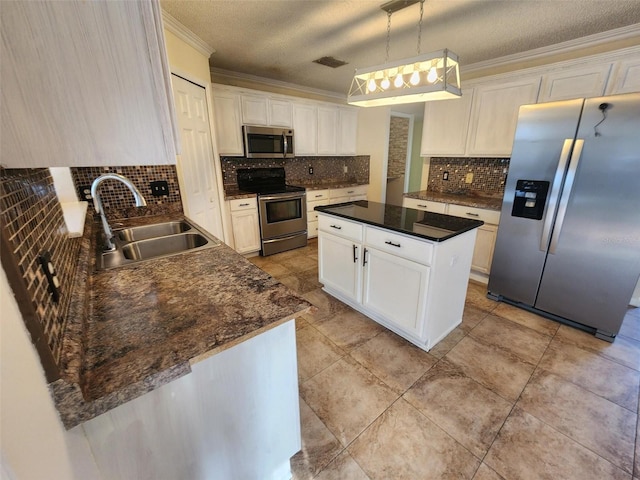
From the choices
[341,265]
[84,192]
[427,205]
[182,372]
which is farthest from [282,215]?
[182,372]

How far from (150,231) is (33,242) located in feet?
4.87

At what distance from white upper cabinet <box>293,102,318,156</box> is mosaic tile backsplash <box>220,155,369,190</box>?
0.94 feet

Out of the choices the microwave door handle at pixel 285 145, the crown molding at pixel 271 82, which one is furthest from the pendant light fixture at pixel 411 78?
the crown molding at pixel 271 82

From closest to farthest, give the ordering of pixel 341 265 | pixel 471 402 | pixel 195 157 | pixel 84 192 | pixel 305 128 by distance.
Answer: pixel 471 402
pixel 84 192
pixel 341 265
pixel 195 157
pixel 305 128

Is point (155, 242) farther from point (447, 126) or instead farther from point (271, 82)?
point (447, 126)

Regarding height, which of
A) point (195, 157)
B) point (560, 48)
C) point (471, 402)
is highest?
point (560, 48)

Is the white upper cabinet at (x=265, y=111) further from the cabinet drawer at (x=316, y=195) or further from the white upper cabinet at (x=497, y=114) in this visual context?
the white upper cabinet at (x=497, y=114)

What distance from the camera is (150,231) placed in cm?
200

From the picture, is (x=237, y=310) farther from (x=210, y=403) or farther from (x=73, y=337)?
(x=73, y=337)

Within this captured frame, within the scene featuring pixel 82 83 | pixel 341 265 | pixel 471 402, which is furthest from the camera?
pixel 341 265

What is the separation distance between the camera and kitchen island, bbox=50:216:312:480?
68 cm

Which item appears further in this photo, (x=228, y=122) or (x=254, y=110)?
(x=254, y=110)

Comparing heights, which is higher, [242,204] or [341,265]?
[242,204]

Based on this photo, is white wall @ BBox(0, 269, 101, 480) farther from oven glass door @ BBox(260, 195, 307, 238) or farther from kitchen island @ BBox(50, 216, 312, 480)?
oven glass door @ BBox(260, 195, 307, 238)
